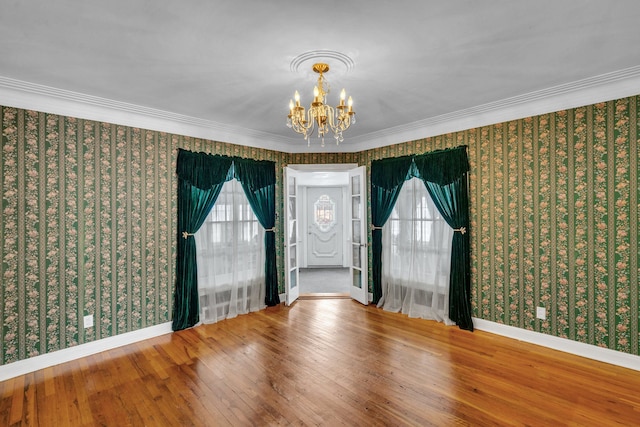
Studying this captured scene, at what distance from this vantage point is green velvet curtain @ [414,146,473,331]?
3975 millimetres

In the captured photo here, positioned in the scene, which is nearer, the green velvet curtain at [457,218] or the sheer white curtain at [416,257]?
the green velvet curtain at [457,218]

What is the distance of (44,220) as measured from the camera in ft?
10.1

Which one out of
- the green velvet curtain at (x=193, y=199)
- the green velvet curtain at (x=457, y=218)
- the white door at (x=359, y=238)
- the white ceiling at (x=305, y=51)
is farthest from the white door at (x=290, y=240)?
the green velvet curtain at (x=457, y=218)

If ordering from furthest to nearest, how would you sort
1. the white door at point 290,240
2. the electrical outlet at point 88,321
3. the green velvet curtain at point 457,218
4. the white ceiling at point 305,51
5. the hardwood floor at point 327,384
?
the white door at point 290,240
the green velvet curtain at point 457,218
the electrical outlet at point 88,321
the hardwood floor at point 327,384
the white ceiling at point 305,51

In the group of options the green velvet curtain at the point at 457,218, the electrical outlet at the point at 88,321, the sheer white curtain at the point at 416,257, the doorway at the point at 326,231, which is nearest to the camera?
the electrical outlet at the point at 88,321

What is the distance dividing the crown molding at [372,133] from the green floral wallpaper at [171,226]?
0.29 feet

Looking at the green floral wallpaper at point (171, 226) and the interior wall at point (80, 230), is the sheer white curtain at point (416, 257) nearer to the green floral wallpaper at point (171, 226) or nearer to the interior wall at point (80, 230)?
the green floral wallpaper at point (171, 226)

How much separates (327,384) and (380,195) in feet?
9.76

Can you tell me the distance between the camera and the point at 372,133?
483 centimetres

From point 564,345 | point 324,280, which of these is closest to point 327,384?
point 564,345

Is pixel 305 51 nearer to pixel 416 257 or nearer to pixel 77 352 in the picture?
pixel 416 257

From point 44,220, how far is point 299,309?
10.7 ft

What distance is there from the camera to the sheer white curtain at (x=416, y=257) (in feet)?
13.8

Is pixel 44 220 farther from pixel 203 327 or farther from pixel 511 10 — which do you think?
pixel 511 10
